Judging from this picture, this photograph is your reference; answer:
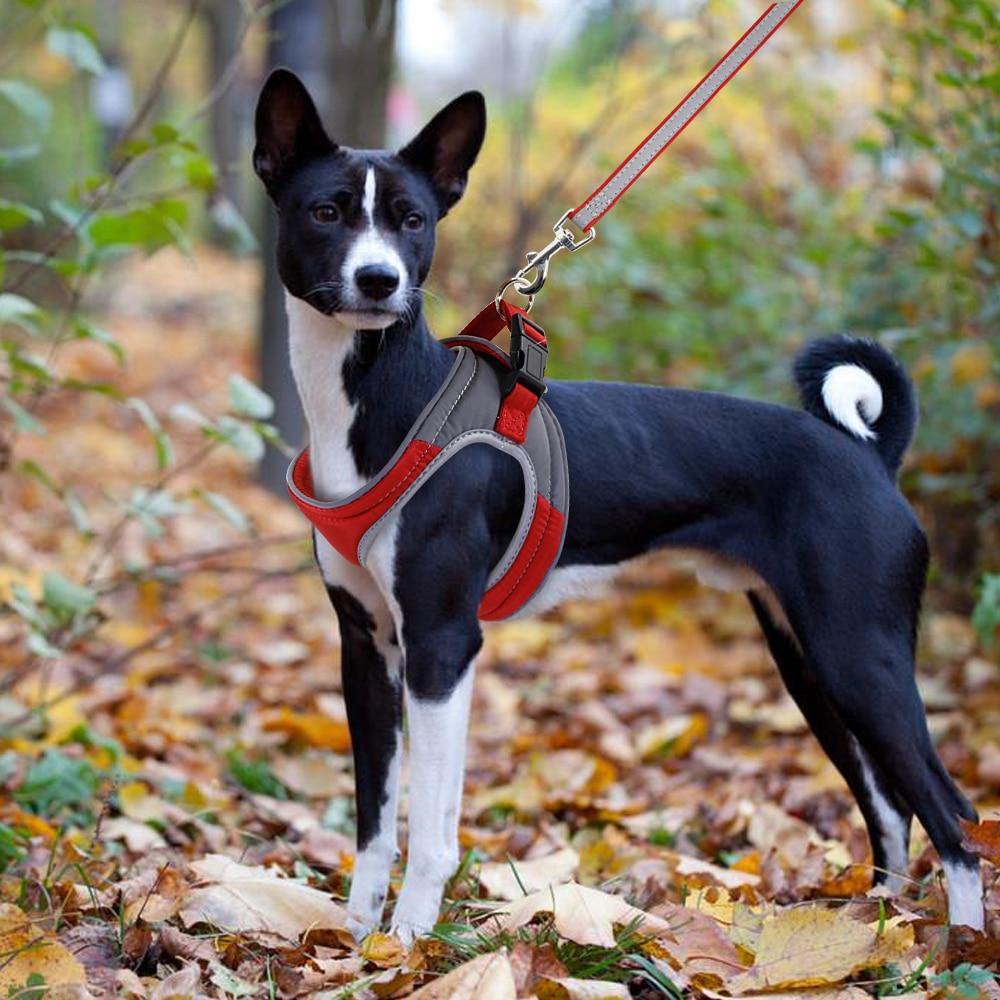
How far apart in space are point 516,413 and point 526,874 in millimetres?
1161

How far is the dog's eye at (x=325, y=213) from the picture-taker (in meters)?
2.70

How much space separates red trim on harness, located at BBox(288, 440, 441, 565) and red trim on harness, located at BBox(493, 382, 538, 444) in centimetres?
17

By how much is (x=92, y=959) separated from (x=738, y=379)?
4.08 metres


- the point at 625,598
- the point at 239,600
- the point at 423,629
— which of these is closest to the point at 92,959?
the point at 423,629

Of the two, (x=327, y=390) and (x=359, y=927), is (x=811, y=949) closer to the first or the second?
(x=359, y=927)

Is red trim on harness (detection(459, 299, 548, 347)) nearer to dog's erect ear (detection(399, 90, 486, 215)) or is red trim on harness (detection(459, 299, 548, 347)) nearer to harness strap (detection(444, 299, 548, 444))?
harness strap (detection(444, 299, 548, 444))

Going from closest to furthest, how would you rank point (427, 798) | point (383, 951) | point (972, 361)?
1. point (383, 951)
2. point (427, 798)
3. point (972, 361)

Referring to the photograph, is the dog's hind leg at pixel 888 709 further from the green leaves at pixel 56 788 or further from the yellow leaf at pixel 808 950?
the green leaves at pixel 56 788

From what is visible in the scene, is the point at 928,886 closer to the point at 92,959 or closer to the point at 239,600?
the point at 92,959

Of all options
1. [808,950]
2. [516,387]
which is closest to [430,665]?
[516,387]

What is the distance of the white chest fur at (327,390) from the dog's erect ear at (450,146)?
0.39 metres

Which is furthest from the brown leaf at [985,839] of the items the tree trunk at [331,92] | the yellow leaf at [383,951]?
the tree trunk at [331,92]

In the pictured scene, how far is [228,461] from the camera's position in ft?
27.5

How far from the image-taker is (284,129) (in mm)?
2793
